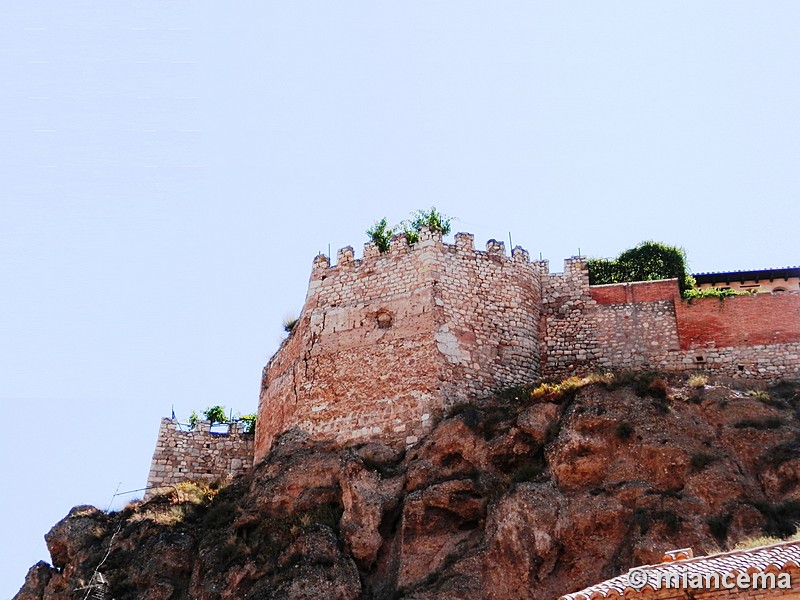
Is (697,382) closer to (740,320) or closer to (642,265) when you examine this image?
(740,320)

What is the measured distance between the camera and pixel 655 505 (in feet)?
70.8

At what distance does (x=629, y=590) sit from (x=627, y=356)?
14671mm

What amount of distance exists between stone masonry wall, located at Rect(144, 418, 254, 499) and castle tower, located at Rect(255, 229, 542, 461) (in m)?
2.35

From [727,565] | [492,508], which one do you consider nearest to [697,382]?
[492,508]

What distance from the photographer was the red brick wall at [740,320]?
1097 inches

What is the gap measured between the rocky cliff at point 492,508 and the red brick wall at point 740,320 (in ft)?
10.4

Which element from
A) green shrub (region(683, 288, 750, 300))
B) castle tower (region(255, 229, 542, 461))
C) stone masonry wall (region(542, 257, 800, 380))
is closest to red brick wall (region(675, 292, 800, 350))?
stone masonry wall (region(542, 257, 800, 380))

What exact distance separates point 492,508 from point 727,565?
832cm

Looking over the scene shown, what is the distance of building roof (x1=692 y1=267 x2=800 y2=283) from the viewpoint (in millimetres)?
34094

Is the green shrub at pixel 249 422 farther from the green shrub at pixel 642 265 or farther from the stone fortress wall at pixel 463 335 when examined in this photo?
the green shrub at pixel 642 265

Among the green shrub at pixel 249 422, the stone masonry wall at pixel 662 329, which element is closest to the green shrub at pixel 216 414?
the green shrub at pixel 249 422

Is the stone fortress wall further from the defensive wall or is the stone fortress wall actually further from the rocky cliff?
the rocky cliff

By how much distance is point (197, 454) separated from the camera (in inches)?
1308

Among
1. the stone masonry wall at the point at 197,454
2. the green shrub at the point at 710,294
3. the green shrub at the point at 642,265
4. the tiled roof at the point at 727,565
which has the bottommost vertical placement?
the tiled roof at the point at 727,565
